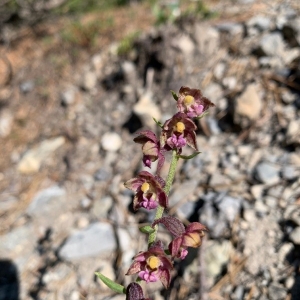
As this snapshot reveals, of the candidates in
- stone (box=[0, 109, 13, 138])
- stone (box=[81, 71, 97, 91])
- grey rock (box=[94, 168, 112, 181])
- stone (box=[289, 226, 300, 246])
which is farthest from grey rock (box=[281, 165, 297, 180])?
stone (box=[0, 109, 13, 138])

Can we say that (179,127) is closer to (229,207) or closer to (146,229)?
(146,229)

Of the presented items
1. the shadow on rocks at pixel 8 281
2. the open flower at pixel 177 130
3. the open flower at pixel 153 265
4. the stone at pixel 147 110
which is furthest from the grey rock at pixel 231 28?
the shadow on rocks at pixel 8 281

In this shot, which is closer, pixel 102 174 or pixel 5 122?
pixel 102 174

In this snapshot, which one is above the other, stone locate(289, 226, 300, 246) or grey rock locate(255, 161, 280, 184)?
stone locate(289, 226, 300, 246)

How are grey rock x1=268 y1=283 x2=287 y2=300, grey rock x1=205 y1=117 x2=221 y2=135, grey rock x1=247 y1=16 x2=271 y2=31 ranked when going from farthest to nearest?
1. grey rock x1=247 y1=16 x2=271 y2=31
2. grey rock x1=205 y1=117 x2=221 y2=135
3. grey rock x1=268 y1=283 x2=287 y2=300

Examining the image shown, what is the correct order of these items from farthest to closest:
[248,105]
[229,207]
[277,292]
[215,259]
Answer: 1. [248,105]
2. [229,207]
3. [215,259]
4. [277,292]

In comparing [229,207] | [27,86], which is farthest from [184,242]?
[27,86]

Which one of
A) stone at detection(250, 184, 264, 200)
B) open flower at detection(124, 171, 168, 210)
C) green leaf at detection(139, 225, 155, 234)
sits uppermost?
open flower at detection(124, 171, 168, 210)

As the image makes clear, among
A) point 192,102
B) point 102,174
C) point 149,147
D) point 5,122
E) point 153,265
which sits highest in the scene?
point 192,102

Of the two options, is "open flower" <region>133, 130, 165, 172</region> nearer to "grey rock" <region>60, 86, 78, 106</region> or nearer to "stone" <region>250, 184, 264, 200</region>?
"stone" <region>250, 184, 264, 200</region>
